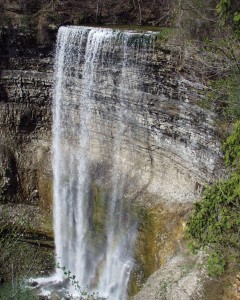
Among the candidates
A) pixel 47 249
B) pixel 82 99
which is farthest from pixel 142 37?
pixel 47 249

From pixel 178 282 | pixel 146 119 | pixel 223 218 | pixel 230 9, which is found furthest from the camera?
pixel 146 119

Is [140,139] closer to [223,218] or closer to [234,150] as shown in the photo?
[234,150]

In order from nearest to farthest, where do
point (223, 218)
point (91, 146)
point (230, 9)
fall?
point (223, 218) < point (230, 9) < point (91, 146)

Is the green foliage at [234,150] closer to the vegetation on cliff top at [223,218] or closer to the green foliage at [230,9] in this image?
the vegetation on cliff top at [223,218]

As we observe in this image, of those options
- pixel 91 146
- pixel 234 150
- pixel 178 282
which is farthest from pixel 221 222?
pixel 91 146

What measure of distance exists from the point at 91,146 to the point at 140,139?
2556mm

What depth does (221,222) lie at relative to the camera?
6.94 metres

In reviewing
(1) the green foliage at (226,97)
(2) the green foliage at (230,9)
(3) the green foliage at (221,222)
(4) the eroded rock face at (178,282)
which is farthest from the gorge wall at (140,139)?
(3) the green foliage at (221,222)

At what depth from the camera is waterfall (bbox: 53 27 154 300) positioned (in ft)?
46.1

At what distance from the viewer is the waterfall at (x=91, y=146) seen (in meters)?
14.0

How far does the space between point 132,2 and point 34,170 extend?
9.09 meters

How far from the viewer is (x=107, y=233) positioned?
1502cm

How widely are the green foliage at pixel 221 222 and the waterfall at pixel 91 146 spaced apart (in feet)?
21.1

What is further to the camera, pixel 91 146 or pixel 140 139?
pixel 91 146
